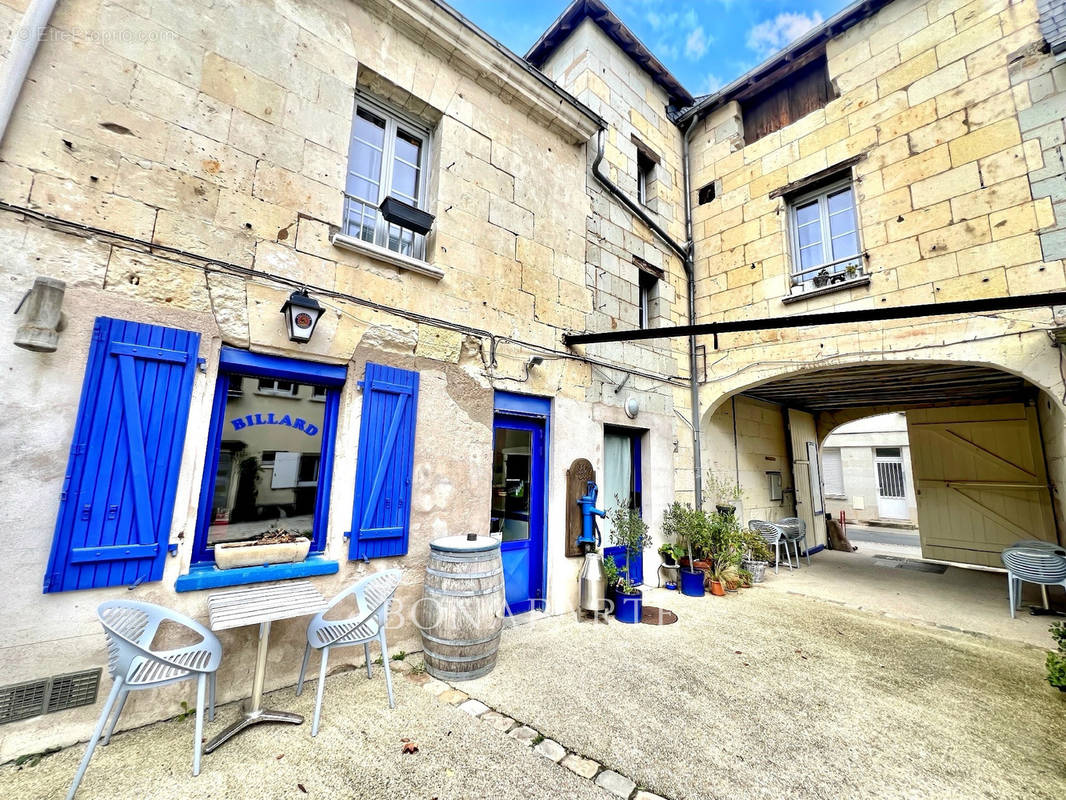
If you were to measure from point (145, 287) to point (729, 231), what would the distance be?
6955mm

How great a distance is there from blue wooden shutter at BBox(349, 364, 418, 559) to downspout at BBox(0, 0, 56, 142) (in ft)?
7.63

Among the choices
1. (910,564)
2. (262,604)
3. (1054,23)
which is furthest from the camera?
(910,564)

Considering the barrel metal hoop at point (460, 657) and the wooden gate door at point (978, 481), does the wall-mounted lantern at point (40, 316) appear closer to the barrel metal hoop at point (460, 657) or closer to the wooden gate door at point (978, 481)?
the barrel metal hoop at point (460, 657)

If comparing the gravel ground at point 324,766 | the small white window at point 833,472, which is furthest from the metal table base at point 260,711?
the small white window at point 833,472

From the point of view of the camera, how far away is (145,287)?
2639 mm

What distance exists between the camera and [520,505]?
456cm

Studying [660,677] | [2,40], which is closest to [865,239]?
[660,677]

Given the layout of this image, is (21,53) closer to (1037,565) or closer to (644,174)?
(644,174)

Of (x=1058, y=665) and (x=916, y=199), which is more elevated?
(x=916, y=199)

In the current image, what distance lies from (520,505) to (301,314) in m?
2.77

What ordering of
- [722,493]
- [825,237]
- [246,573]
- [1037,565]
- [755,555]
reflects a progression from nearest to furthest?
[246,573] < [1037,565] < [825,237] < [722,493] < [755,555]

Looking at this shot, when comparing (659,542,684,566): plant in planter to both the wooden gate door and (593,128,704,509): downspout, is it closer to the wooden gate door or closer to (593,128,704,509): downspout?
(593,128,704,509): downspout

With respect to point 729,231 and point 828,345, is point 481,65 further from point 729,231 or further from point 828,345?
point 828,345

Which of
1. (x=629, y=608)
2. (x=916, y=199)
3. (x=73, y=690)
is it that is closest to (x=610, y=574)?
(x=629, y=608)
